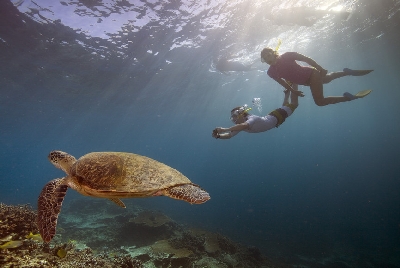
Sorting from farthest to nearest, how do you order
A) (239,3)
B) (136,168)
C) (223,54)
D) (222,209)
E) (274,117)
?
(222,209), (223,54), (239,3), (274,117), (136,168)

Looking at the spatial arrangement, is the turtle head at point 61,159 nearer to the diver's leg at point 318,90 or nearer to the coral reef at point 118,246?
the coral reef at point 118,246

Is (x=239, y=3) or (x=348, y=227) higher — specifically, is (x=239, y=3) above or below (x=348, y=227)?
above

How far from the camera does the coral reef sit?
4191 millimetres

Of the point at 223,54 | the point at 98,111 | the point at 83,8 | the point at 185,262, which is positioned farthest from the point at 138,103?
the point at 185,262

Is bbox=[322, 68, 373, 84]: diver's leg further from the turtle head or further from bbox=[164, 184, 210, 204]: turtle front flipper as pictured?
the turtle head

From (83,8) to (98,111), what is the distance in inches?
914

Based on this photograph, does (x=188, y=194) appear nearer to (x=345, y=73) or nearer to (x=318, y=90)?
(x=318, y=90)

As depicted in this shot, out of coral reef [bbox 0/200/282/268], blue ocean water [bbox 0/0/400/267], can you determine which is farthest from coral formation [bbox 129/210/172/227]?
blue ocean water [bbox 0/0/400/267]

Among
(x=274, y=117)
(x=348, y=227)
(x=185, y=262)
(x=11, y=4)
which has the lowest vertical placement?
(x=348, y=227)

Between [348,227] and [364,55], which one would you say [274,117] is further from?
[364,55]

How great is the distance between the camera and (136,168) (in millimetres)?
3279

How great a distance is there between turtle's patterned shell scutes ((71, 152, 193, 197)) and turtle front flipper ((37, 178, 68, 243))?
37 centimetres

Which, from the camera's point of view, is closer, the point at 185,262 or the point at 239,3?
the point at 185,262

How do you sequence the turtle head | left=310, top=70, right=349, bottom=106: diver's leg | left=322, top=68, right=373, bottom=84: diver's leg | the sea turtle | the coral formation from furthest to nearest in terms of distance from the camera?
the coral formation → left=322, top=68, right=373, bottom=84: diver's leg → left=310, top=70, right=349, bottom=106: diver's leg → the turtle head → the sea turtle
